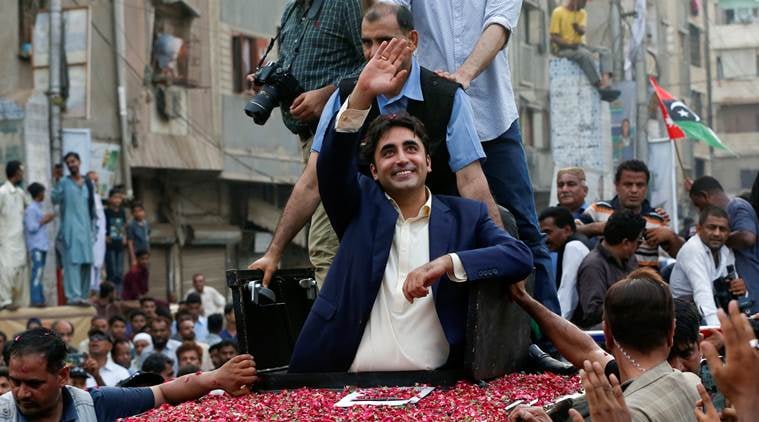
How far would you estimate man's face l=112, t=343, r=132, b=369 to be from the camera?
15500 millimetres

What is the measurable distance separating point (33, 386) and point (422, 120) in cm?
204

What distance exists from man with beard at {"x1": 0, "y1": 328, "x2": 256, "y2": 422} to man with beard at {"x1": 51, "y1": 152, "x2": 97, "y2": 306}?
48.5ft

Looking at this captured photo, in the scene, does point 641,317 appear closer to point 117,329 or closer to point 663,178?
point 117,329

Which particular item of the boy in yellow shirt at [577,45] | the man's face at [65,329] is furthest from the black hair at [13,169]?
the boy in yellow shirt at [577,45]

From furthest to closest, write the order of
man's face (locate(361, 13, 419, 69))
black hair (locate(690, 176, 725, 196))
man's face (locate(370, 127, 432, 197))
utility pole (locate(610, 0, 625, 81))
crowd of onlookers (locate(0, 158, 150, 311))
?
utility pole (locate(610, 0, 625, 81)) < crowd of onlookers (locate(0, 158, 150, 311)) < black hair (locate(690, 176, 725, 196)) < man's face (locate(361, 13, 419, 69)) < man's face (locate(370, 127, 432, 197))

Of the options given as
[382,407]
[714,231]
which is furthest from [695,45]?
[382,407]

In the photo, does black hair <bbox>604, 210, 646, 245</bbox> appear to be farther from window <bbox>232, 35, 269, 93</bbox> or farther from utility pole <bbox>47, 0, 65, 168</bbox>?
window <bbox>232, 35, 269, 93</bbox>

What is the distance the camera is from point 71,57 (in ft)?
82.0

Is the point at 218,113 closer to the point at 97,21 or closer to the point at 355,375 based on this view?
the point at 97,21

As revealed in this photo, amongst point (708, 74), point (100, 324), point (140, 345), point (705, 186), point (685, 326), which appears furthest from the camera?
point (708, 74)

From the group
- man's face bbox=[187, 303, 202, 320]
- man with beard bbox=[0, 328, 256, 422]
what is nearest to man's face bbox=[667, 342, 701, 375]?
man with beard bbox=[0, 328, 256, 422]

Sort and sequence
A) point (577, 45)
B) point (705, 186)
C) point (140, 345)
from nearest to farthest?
point (705, 186), point (140, 345), point (577, 45)

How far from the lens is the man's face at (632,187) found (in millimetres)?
11086

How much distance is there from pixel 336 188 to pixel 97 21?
22.3 meters
